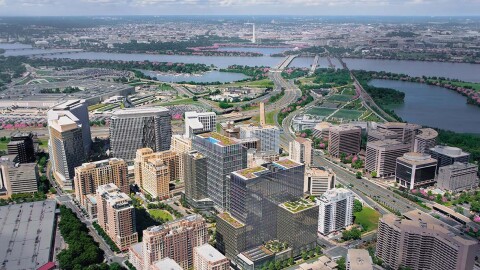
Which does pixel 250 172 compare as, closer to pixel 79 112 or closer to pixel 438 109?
pixel 79 112

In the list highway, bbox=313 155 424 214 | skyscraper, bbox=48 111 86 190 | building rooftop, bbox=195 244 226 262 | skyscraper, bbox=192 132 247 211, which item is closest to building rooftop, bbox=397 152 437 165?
highway, bbox=313 155 424 214

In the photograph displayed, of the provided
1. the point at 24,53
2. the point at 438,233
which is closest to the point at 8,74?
the point at 24,53

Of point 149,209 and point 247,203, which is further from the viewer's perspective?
point 149,209

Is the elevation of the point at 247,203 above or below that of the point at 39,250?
above

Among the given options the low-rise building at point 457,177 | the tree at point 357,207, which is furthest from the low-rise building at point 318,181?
the low-rise building at point 457,177

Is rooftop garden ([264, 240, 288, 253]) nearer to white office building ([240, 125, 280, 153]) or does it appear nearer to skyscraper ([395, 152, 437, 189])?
white office building ([240, 125, 280, 153])

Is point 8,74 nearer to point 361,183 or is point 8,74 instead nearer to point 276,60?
point 276,60
